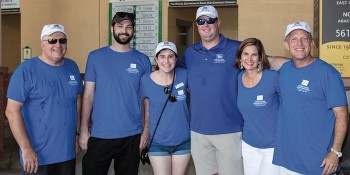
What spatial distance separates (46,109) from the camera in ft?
9.31

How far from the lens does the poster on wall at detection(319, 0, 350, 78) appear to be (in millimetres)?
4172

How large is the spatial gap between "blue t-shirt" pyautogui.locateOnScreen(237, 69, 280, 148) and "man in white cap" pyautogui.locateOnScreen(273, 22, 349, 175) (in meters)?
0.13

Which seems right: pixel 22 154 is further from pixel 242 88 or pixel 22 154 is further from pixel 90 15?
pixel 90 15

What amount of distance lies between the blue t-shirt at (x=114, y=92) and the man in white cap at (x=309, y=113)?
1232 millimetres

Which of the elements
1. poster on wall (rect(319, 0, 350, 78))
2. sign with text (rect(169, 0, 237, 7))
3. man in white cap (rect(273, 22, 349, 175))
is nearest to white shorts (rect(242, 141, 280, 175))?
man in white cap (rect(273, 22, 349, 175))

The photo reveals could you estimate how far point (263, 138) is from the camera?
2799 millimetres

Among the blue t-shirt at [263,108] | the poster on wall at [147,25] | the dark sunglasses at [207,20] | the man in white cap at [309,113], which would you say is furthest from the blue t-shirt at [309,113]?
the poster on wall at [147,25]

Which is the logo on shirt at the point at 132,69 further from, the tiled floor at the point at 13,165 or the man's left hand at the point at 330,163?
the tiled floor at the point at 13,165

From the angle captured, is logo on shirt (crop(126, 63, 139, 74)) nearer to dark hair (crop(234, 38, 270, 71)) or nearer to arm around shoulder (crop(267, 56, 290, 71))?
dark hair (crop(234, 38, 270, 71))

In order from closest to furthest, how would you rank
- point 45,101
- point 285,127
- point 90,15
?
point 285,127, point 45,101, point 90,15

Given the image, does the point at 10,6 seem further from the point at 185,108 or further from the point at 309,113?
the point at 309,113

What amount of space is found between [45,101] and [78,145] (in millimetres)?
605

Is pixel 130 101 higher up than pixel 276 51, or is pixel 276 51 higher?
pixel 276 51

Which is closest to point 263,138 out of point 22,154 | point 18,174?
point 22,154
